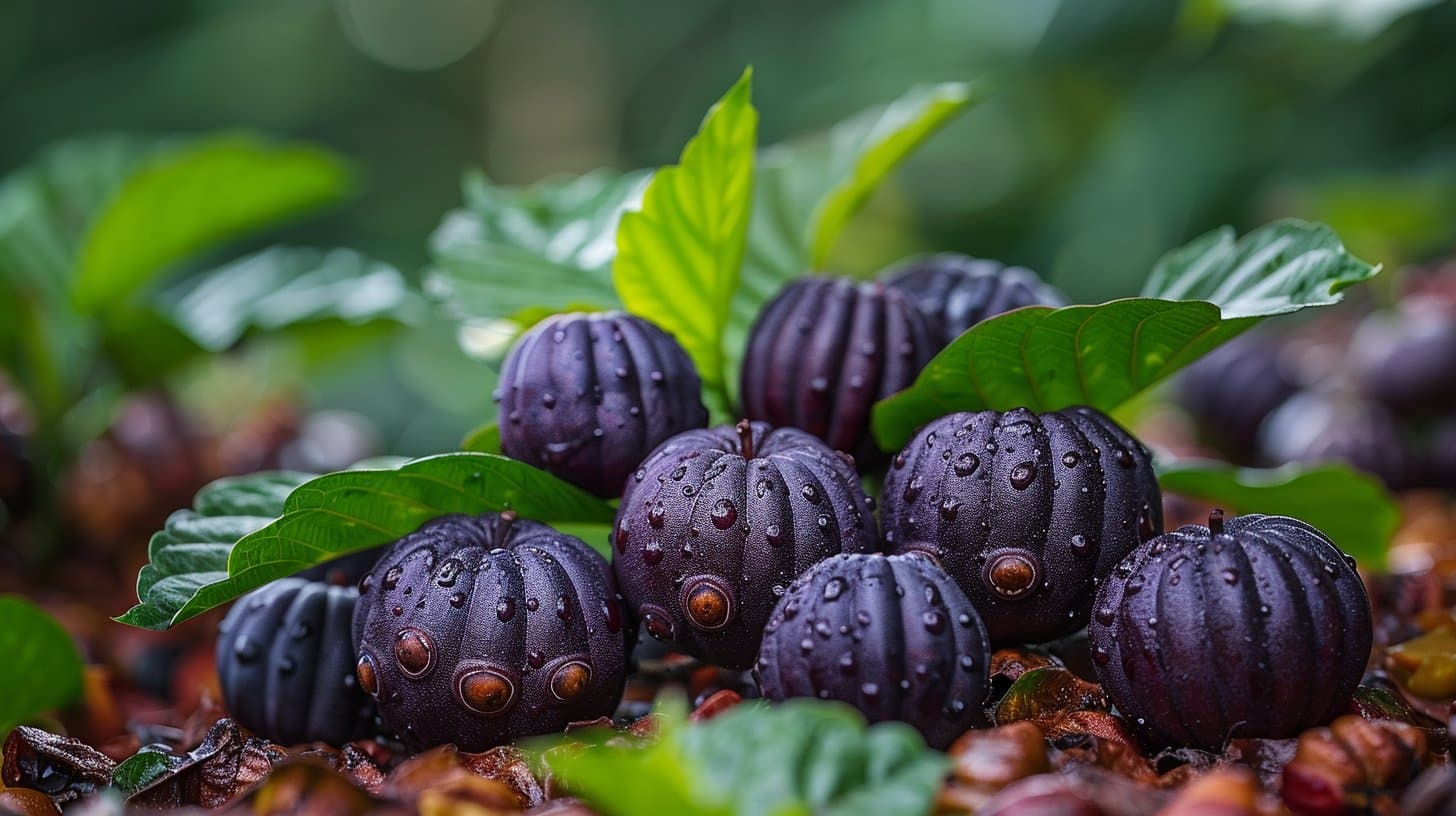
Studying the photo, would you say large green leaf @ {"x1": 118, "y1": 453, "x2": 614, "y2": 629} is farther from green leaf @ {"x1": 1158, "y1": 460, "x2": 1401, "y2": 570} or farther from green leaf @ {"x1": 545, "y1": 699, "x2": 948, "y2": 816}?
green leaf @ {"x1": 1158, "y1": 460, "x2": 1401, "y2": 570}

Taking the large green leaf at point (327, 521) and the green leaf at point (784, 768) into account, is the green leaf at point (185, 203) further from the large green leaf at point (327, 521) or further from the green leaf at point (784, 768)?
the green leaf at point (784, 768)

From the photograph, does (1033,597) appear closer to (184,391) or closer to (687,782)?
(687,782)

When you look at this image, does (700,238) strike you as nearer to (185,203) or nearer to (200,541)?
(200,541)

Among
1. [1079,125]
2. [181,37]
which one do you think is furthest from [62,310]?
[181,37]

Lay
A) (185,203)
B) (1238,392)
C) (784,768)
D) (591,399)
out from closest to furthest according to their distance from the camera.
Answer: (784,768)
(591,399)
(185,203)
(1238,392)

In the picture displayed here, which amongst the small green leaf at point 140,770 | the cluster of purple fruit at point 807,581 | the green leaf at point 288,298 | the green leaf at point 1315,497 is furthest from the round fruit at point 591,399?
the green leaf at point 288,298

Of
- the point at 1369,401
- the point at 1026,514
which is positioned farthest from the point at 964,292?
the point at 1369,401
